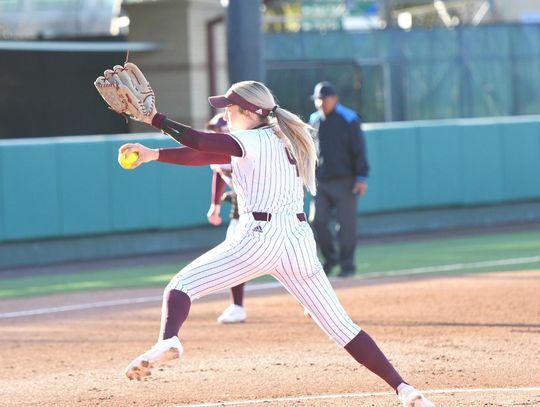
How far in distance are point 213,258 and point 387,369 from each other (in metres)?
1.03

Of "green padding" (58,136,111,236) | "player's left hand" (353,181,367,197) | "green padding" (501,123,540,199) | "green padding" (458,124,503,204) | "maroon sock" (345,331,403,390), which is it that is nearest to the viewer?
"maroon sock" (345,331,403,390)

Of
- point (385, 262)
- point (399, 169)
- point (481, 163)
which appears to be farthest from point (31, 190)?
point (481, 163)

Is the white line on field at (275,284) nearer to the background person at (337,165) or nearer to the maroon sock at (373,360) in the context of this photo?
the background person at (337,165)

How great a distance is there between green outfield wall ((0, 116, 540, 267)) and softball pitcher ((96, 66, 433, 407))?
924 centimetres

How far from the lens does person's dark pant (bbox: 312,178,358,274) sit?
12.1 metres

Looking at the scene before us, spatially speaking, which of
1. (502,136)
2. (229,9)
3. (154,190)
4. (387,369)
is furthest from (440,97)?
(387,369)

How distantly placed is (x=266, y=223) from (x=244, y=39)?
23.6 ft

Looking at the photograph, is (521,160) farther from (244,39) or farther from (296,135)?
(296,135)

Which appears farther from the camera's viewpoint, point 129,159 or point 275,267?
point 275,267

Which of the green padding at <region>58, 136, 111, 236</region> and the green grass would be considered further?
the green padding at <region>58, 136, 111, 236</region>

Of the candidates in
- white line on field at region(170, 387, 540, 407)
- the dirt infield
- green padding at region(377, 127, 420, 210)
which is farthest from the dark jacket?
white line on field at region(170, 387, 540, 407)

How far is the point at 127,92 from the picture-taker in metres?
5.62

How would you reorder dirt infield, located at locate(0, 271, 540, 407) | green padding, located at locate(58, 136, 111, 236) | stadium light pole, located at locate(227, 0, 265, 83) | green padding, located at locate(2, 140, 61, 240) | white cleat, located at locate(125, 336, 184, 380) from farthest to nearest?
green padding, located at locate(58, 136, 111, 236) < green padding, located at locate(2, 140, 61, 240) < stadium light pole, located at locate(227, 0, 265, 83) < dirt infield, located at locate(0, 271, 540, 407) < white cleat, located at locate(125, 336, 184, 380)

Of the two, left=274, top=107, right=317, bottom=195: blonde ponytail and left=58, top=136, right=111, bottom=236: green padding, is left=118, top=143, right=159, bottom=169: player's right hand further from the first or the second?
left=58, top=136, right=111, bottom=236: green padding
